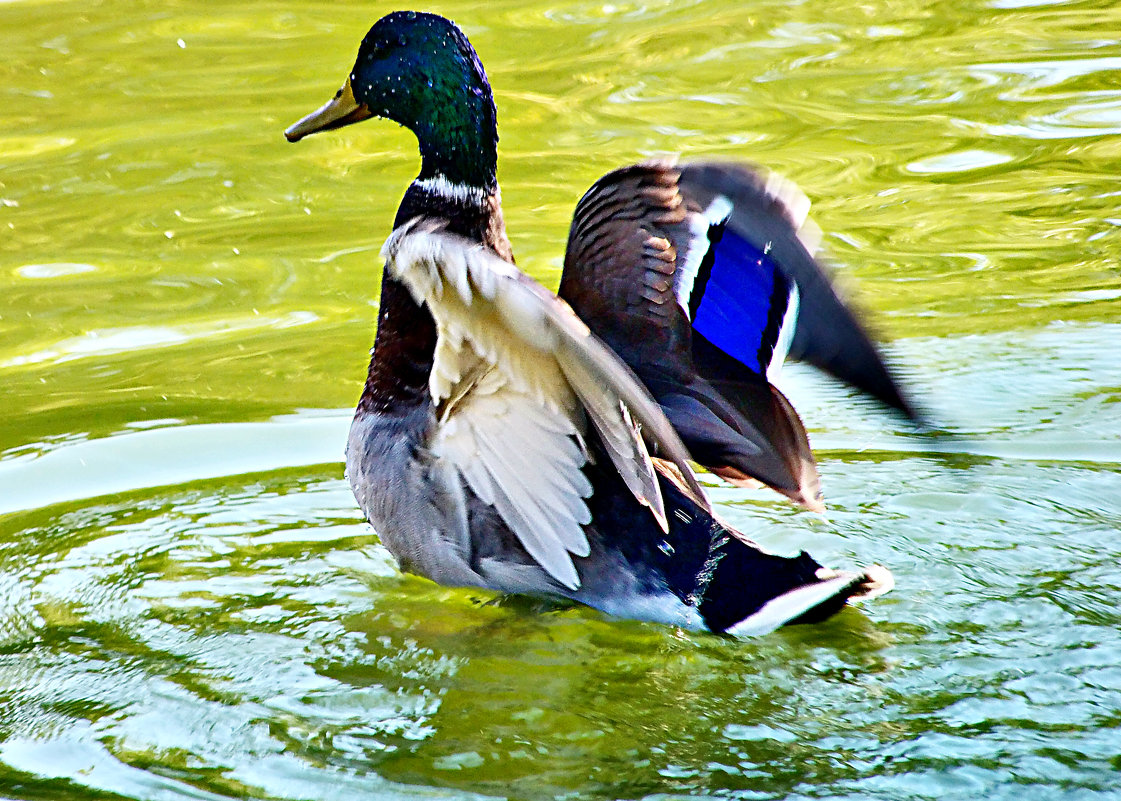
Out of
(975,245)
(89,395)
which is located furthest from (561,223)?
(89,395)

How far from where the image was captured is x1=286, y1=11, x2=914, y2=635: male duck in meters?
3.17

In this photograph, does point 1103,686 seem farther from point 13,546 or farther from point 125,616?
point 13,546

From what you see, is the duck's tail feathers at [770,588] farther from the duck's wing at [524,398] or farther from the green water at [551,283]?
the duck's wing at [524,398]

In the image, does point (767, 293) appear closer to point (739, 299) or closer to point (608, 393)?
point (739, 299)

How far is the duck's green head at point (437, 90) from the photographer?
3826 millimetres

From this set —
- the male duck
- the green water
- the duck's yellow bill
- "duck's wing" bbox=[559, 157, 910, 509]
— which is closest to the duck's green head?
the male duck

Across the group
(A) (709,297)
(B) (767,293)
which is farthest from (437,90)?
(B) (767,293)

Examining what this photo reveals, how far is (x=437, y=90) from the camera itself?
3842 mm

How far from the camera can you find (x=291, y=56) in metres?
7.89

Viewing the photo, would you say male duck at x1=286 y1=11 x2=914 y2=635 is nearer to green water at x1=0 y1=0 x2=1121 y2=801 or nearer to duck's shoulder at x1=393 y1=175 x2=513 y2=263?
duck's shoulder at x1=393 y1=175 x2=513 y2=263

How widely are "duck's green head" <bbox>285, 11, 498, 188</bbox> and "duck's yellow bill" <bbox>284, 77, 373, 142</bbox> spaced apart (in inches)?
5.6

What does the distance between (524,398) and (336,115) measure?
4.24 ft

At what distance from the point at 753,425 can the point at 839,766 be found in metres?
0.83

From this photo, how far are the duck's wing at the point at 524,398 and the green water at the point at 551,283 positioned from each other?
347mm
